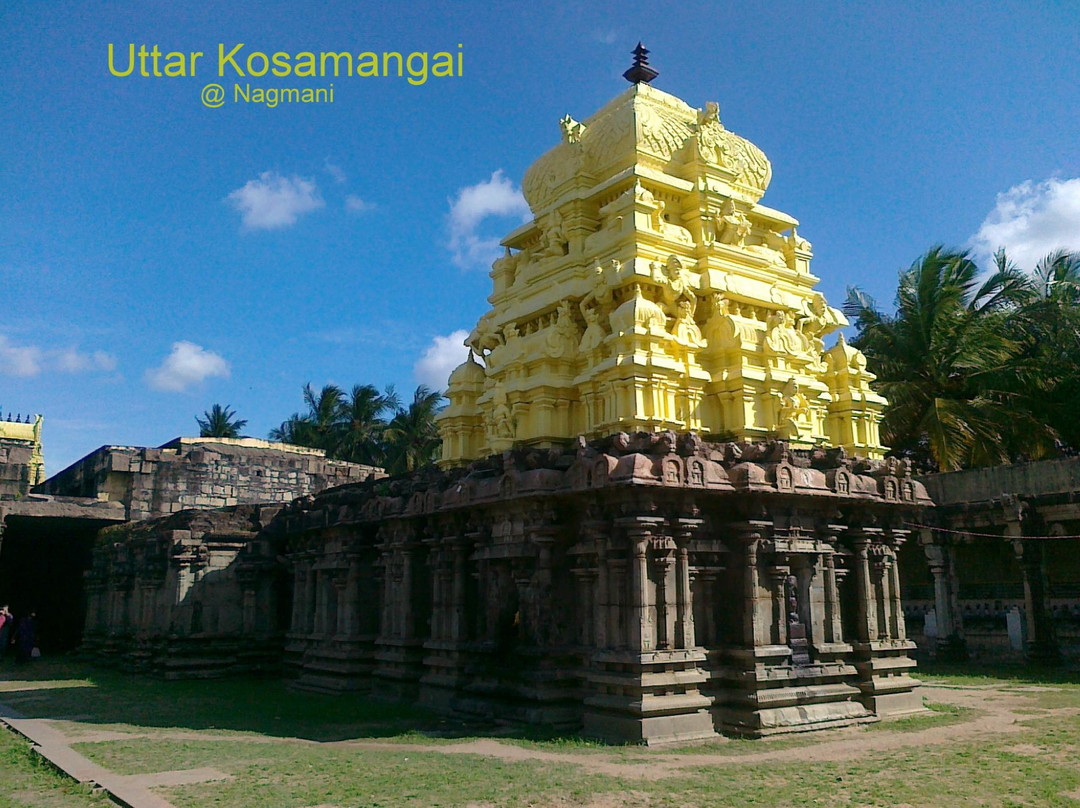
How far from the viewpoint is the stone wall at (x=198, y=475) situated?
2797cm

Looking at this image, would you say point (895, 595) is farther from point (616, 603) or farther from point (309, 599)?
point (309, 599)

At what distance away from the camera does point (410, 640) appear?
16141 mm

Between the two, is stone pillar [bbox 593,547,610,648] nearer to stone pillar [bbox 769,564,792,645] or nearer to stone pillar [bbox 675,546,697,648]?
stone pillar [bbox 675,546,697,648]

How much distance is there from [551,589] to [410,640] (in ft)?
13.4

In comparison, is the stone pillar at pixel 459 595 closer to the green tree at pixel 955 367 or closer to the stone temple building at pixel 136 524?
the stone temple building at pixel 136 524

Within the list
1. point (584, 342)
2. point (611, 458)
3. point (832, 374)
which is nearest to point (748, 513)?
point (611, 458)

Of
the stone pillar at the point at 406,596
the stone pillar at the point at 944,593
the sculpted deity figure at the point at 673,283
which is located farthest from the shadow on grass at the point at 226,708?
the stone pillar at the point at 944,593

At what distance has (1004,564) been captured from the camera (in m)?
22.7

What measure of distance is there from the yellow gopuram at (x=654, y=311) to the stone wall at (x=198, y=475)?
13.9m

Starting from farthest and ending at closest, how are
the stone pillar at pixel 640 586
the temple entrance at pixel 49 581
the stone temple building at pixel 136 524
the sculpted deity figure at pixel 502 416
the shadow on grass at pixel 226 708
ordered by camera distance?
the temple entrance at pixel 49 581 < the stone temple building at pixel 136 524 < the sculpted deity figure at pixel 502 416 < the shadow on grass at pixel 226 708 < the stone pillar at pixel 640 586

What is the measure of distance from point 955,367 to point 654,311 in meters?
17.7

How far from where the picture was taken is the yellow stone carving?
36844 millimetres

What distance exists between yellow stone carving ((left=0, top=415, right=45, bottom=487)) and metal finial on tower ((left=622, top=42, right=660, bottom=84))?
28896mm

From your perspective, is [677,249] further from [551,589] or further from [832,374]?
[551,589]
